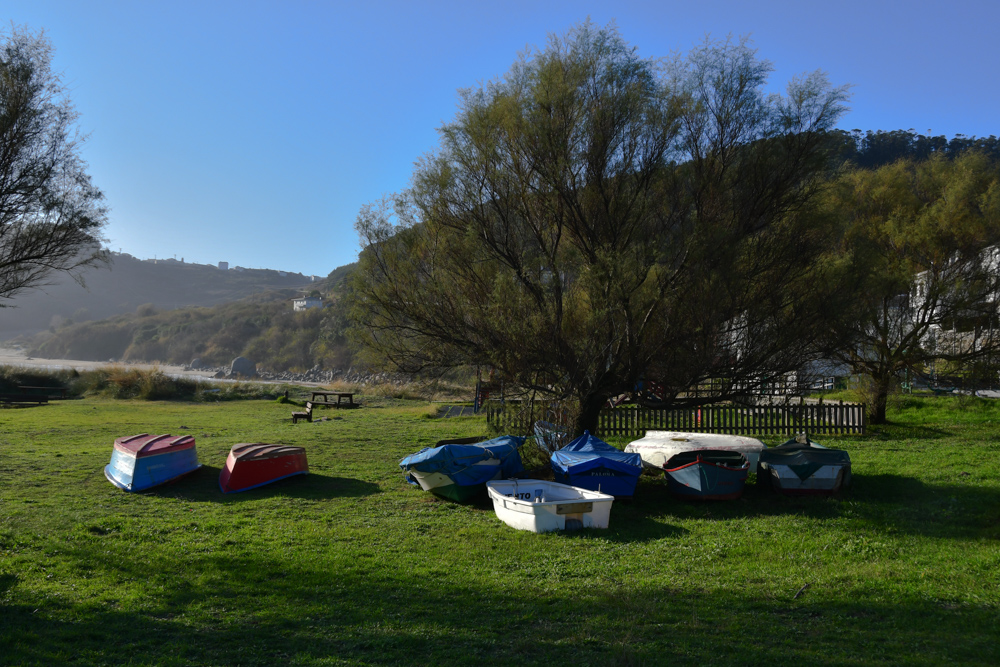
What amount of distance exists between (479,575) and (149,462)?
7.63 m

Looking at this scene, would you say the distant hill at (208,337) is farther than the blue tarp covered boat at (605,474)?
Yes

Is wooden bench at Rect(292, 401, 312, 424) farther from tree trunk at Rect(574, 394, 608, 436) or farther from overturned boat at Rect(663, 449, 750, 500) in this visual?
overturned boat at Rect(663, 449, 750, 500)

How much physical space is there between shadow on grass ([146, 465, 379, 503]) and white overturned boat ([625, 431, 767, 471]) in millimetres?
5358

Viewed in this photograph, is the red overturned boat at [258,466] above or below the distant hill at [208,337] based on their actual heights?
below

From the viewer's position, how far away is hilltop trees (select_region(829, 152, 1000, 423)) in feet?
58.0

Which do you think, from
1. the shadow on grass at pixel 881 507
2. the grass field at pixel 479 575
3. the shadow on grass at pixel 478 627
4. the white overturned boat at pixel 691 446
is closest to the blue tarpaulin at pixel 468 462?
the grass field at pixel 479 575

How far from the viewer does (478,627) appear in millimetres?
5223

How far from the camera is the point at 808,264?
11.4 meters

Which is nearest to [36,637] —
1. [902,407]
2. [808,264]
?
[808,264]

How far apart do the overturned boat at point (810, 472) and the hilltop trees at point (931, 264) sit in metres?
7.52

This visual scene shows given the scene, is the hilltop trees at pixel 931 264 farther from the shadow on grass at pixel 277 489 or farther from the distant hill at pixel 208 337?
the distant hill at pixel 208 337

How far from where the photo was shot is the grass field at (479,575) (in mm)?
4789

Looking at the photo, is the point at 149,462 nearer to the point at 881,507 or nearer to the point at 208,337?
the point at 881,507

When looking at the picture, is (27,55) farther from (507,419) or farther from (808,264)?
(808,264)
